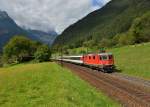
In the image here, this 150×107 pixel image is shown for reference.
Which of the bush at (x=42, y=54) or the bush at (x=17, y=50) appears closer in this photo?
the bush at (x=42, y=54)

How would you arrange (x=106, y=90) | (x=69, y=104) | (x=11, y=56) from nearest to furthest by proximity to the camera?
1. (x=69, y=104)
2. (x=106, y=90)
3. (x=11, y=56)

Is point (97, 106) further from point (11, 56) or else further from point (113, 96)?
point (11, 56)

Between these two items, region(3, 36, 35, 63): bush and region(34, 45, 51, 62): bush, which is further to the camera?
region(3, 36, 35, 63): bush

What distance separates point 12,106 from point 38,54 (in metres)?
115

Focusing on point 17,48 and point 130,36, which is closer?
point 130,36

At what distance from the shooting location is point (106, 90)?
3017cm

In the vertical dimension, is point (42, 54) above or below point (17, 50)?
below

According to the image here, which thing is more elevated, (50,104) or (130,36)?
(130,36)

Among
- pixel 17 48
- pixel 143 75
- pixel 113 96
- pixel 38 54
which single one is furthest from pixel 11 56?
pixel 113 96

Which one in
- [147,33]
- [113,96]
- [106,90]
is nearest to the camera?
[113,96]

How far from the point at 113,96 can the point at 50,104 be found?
7479 mm

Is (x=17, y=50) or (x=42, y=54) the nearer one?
(x=42, y=54)

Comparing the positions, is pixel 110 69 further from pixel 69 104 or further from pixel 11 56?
pixel 11 56

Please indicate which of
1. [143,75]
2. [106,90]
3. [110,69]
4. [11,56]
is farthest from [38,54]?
[106,90]
